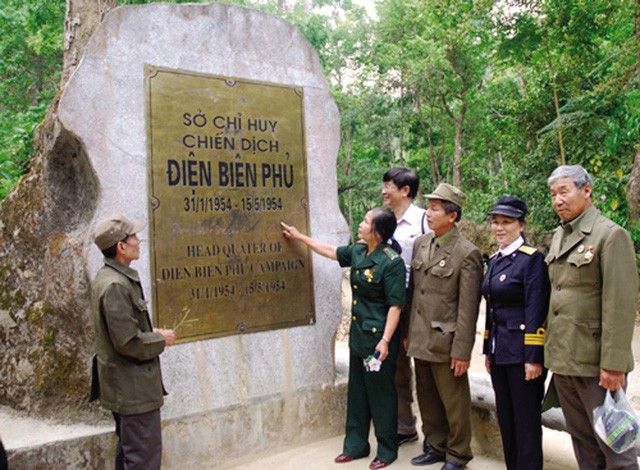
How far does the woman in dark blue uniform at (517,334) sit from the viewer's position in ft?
9.48

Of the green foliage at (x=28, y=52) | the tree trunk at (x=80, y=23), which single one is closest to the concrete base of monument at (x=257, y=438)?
the tree trunk at (x=80, y=23)

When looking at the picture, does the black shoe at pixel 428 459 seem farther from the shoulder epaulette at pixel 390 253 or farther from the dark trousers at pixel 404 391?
the shoulder epaulette at pixel 390 253

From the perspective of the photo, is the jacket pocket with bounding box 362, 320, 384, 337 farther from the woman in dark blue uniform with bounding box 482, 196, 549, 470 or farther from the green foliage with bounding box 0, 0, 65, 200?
the green foliage with bounding box 0, 0, 65, 200

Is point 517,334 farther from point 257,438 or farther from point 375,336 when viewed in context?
point 257,438

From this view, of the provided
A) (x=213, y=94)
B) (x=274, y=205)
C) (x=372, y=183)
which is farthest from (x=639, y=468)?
(x=372, y=183)

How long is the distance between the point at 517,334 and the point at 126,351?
73.3 inches

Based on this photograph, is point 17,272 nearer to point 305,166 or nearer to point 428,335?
point 305,166

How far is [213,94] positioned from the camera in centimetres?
356

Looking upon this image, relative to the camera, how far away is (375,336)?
11.2 feet

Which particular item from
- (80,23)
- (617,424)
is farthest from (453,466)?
(80,23)

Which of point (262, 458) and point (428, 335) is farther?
point (262, 458)

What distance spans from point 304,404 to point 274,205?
4.31 ft

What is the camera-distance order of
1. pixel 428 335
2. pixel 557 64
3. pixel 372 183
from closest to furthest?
1. pixel 428 335
2. pixel 557 64
3. pixel 372 183

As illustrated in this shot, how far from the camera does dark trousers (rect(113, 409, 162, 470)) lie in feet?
8.52
